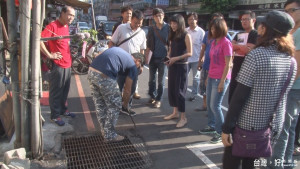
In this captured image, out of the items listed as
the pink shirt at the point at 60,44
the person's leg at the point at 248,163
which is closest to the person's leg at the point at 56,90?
the pink shirt at the point at 60,44

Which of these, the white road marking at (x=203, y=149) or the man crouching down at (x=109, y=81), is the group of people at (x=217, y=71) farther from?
the white road marking at (x=203, y=149)

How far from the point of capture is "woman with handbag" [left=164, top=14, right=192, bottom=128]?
4.08 meters

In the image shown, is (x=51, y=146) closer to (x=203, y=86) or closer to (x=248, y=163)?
(x=248, y=163)

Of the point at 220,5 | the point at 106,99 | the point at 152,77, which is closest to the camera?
the point at 106,99

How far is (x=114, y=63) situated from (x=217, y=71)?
1519mm

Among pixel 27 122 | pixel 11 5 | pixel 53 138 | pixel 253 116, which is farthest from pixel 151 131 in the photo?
pixel 11 5

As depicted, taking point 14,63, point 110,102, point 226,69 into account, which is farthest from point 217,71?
point 14,63

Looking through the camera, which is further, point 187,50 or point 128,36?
point 128,36

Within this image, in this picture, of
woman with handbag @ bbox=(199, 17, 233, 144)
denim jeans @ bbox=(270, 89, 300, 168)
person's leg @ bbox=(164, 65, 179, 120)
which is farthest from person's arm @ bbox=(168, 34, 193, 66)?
denim jeans @ bbox=(270, 89, 300, 168)

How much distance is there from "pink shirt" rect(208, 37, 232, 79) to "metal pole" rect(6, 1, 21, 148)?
2640 millimetres

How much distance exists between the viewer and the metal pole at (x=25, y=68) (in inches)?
107

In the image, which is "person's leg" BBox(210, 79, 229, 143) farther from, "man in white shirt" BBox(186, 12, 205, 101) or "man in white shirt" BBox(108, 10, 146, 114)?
"man in white shirt" BBox(186, 12, 205, 101)

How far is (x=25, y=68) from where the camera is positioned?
2838mm

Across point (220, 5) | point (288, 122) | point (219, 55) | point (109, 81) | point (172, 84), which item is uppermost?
point (220, 5)
